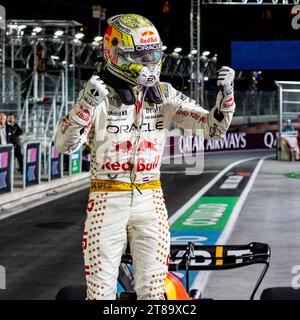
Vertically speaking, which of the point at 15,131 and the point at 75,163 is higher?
the point at 15,131

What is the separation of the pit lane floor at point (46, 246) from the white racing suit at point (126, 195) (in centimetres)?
454

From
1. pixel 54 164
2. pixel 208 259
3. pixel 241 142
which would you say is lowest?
pixel 241 142

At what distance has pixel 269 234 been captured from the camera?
14086 mm

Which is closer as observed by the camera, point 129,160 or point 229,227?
point 129,160

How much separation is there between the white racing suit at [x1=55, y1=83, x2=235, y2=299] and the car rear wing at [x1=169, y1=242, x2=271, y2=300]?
0.78 metres

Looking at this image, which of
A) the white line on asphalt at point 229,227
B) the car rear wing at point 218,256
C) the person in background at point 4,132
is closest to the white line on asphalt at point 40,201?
the person in background at point 4,132

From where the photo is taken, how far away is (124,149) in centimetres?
475

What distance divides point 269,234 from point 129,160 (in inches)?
380

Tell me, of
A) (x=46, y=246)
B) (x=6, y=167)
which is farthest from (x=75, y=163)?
(x=46, y=246)

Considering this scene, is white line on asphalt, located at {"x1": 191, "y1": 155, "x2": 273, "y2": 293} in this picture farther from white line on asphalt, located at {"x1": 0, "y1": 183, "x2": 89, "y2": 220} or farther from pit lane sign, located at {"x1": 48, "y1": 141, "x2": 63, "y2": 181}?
pit lane sign, located at {"x1": 48, "y1": 141, "x2": 63, "y2": 181}

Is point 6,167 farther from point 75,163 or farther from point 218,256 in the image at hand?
point 218,256
